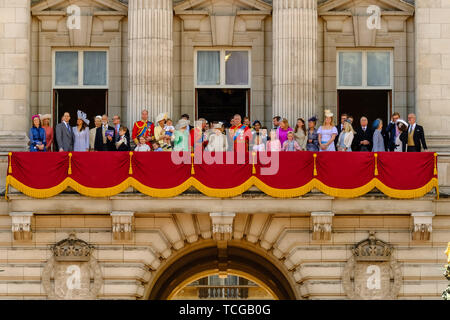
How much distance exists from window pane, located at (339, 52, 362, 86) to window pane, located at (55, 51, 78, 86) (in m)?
10.00

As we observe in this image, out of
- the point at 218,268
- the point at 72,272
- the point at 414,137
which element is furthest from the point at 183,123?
the point at 218,268

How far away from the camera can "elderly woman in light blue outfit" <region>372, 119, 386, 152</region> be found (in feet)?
156

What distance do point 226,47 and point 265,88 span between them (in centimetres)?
213

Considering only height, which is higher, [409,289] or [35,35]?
[35,35]

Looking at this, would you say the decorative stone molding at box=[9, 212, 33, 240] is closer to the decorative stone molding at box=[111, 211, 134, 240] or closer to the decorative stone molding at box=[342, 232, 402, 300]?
the decorative stone molding at box=[111, 211, 134, 240]

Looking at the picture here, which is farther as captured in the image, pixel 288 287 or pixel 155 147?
pixel 288 287

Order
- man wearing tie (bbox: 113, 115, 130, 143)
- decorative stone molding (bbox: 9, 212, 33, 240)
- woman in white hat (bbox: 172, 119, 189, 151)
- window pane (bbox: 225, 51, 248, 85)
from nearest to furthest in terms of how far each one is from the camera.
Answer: decorative stone molding (bbox: 9, 212, 33, 240)
woman in white hat (bbox: 172, 119, 189, 151)
man wearing tie (bbox: 113, 115, 130, 143)
window pane (bbox: 225, 51, 248, 85)

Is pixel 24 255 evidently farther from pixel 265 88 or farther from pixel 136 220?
pixel 265 88

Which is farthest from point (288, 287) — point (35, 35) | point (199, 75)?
point (35, 35)

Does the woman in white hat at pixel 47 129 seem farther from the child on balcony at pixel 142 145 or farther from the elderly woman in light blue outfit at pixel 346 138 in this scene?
the elderly woman in light blue outfit at pixel 346 138

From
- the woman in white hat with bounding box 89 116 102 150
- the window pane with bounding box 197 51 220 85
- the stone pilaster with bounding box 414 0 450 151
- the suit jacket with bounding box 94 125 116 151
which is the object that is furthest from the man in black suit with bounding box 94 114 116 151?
the stone pilaster with bounding box 414 0 450 151

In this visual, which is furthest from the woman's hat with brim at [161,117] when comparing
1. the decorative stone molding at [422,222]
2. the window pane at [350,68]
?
the decorative stone molding at [422,222]

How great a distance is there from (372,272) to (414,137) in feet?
16.2

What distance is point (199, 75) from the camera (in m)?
51.6
